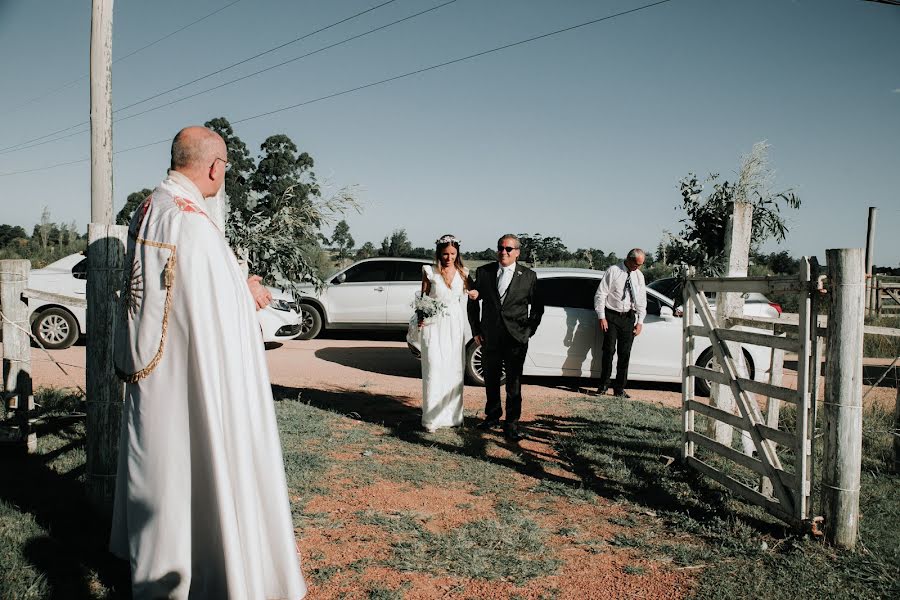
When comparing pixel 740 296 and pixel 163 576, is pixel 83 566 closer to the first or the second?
pixel 163 576

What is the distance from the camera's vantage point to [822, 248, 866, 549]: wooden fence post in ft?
13.1

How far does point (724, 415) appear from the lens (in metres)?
5.30

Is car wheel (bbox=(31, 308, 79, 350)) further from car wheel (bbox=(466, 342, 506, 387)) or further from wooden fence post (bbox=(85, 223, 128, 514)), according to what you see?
wooden fence post (bbox=(85, 223, 128, 514))

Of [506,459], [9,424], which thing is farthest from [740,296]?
[9,424]

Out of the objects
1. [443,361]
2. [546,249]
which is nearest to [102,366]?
[443,361]

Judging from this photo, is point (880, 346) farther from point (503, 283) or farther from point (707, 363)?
point (503, 283)

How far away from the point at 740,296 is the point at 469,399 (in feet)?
13.0

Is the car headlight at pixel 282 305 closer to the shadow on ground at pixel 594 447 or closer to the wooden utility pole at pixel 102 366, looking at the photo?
the shadow on ground at pixel 594 447

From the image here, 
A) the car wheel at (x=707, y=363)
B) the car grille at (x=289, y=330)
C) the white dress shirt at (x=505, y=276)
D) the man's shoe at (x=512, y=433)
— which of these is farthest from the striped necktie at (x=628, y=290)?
the car grille at (x=289, y=330)

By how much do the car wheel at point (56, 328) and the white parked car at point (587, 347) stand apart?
6738mm

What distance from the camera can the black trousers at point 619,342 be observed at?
30.0 feet

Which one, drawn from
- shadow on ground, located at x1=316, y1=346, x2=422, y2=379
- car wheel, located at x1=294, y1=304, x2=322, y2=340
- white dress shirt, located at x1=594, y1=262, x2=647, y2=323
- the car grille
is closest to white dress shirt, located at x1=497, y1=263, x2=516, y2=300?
white dress shirt, located at x1=594, y1=262, x2=647, y2=323

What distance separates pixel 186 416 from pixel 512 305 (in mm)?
4405

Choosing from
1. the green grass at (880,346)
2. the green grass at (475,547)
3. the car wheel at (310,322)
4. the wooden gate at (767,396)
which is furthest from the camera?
the green grass at (880,346)
